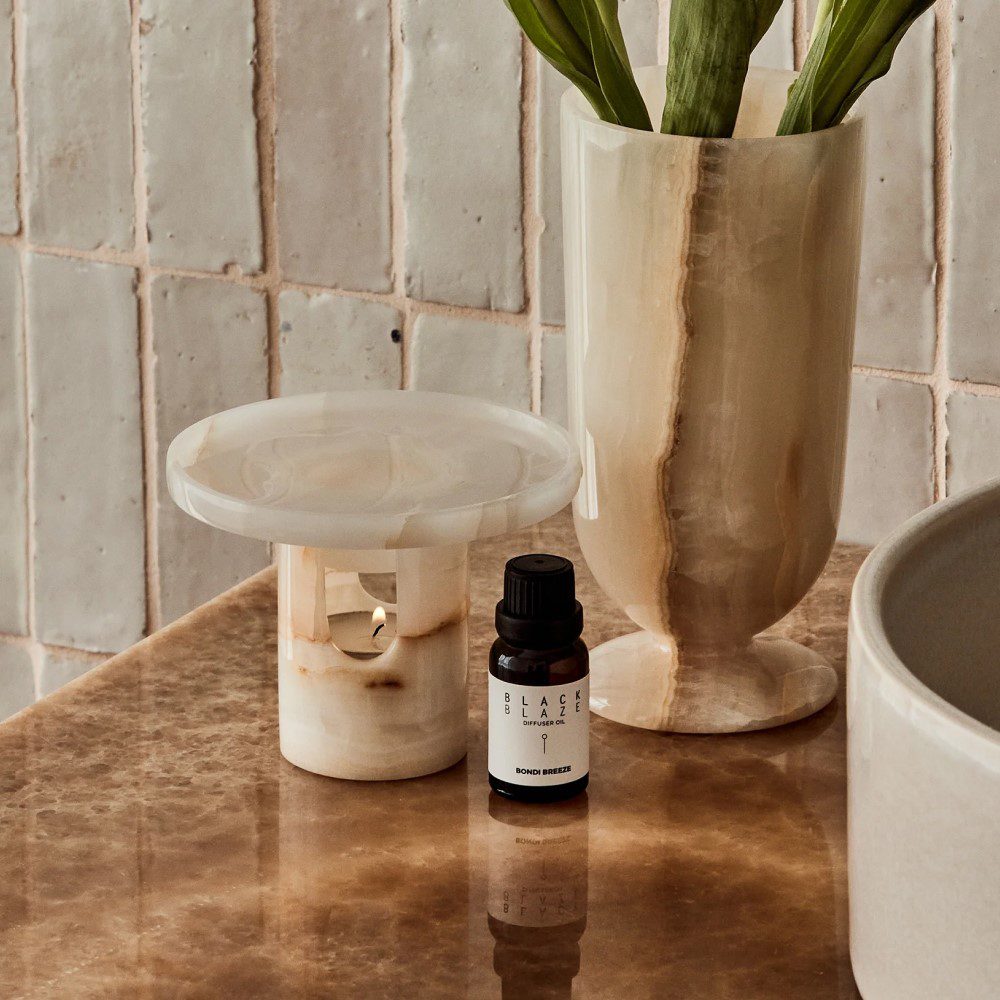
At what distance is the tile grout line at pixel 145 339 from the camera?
2.98 feet

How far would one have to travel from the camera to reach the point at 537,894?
0.50 meters

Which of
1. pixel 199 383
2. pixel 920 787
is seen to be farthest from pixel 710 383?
pixel 199 383

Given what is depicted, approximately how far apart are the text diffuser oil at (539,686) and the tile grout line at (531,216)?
306mm

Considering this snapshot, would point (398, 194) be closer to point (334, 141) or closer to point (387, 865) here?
point (334, 141)

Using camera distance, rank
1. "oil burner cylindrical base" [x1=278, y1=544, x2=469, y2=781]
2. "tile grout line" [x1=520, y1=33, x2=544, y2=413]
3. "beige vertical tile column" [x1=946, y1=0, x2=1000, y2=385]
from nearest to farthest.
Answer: "oil burner cylindrical base" [x1=278, y1=544, x2=469, y2=781] → "beige vertical tile column" [x1=946, y1=0, x2=1000, y2=385] → "tile grout line" [x1=520, y1=33, x2=544, y2=413]

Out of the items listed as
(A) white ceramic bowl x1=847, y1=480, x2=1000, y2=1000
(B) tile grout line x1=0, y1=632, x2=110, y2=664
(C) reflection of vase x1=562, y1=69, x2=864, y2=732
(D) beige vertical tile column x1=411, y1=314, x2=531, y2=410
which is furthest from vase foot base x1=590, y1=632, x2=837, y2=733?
(B) tile grout line x1=0, y1=632, x2=110, y2=664

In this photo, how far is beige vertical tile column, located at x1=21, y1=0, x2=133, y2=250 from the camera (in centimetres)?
91

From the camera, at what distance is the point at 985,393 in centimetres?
75

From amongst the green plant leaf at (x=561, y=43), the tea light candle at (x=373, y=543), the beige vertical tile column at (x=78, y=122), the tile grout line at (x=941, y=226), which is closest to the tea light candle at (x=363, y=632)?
the tea light candle at (x=373, y=543)

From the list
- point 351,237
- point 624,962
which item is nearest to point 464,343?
point 351,237

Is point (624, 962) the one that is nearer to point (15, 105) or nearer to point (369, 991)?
point (369, 991)

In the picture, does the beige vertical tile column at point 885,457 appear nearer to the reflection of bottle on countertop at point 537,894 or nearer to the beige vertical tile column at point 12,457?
the reflection of bottle on countertop at point 537,894

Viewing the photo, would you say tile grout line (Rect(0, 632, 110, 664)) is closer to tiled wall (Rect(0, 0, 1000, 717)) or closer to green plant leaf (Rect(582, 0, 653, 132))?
tiled wall (Rect(0, 0, 1000, 717))

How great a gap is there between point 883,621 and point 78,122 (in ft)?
2.21
